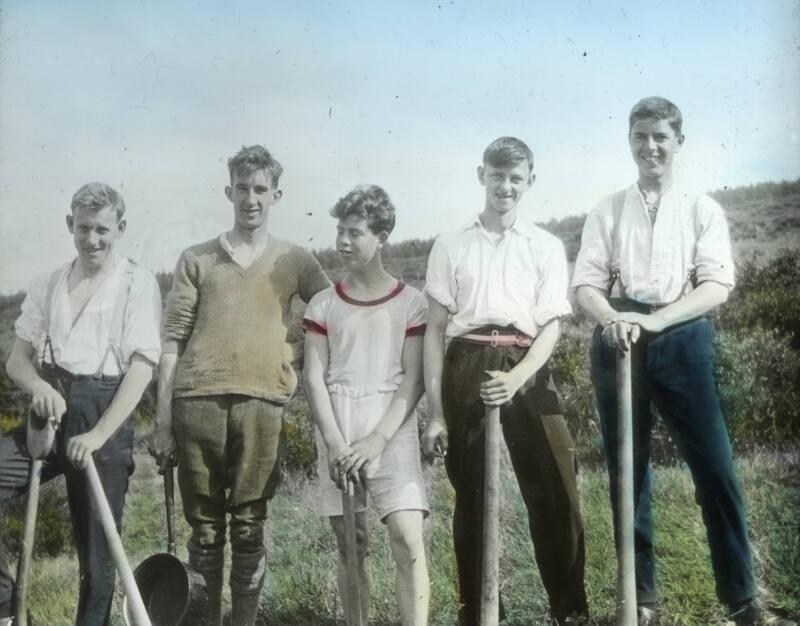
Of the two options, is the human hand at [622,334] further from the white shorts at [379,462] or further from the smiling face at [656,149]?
the white shorts at [379,462]

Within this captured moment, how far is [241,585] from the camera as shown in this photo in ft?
13.7

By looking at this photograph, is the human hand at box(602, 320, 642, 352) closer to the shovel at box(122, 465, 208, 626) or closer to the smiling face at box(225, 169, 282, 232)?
the smiling face at box(225, 169, 282, 232)

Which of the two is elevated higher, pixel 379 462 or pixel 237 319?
pixel 237 319

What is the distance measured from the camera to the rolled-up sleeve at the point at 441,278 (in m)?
4.09

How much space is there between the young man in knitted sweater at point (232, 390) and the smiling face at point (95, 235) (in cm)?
47

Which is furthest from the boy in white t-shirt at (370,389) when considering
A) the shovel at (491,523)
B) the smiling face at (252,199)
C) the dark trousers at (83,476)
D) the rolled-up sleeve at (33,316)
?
the rolled-up sleeve at (33,316)

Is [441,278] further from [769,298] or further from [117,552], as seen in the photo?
[117,552]

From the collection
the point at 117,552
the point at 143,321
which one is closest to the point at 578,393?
the point at 143,321

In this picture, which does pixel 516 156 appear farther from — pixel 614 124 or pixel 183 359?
pixel 183 359

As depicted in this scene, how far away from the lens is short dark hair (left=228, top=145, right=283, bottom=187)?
4.43 m

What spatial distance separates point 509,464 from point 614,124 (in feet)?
5.57

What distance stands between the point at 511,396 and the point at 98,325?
197 cm

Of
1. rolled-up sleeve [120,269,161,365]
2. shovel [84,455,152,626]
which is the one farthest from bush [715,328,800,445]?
shovel [84,455,152,626]

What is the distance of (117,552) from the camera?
4.07 metres
